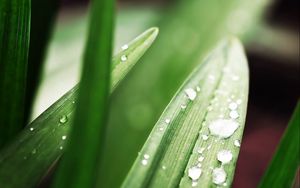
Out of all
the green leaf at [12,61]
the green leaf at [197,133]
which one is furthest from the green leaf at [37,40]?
the green leaf at [197,133]

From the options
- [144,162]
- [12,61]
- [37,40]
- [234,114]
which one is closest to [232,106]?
[234,114]

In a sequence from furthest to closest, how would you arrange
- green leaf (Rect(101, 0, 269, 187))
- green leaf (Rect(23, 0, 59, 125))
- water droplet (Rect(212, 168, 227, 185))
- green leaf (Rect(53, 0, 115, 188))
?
green leaf (Rect(101, 0, 269, 187)) < green leaf (Rect(23, 0, 59, 125)) < water droplet (Rect(212, 168, 227, 185)) < green leaf (Rect(53, 0, 115, 188))

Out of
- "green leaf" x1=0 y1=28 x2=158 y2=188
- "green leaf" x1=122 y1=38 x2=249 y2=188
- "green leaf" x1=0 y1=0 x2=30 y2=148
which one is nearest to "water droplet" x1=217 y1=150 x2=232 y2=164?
"green leaf" x1=122 y1=38 x2=249 y2=188

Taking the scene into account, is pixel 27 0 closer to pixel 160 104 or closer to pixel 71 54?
pixel 160 104

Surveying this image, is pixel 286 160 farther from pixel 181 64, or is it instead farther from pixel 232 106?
pixel 181 64

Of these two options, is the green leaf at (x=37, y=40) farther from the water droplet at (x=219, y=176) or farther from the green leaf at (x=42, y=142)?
the water droplet at (x=219, y=176)

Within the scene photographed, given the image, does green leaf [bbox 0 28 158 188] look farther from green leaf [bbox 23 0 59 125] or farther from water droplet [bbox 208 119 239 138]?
green leaf [bbox 23 0 59 125]
